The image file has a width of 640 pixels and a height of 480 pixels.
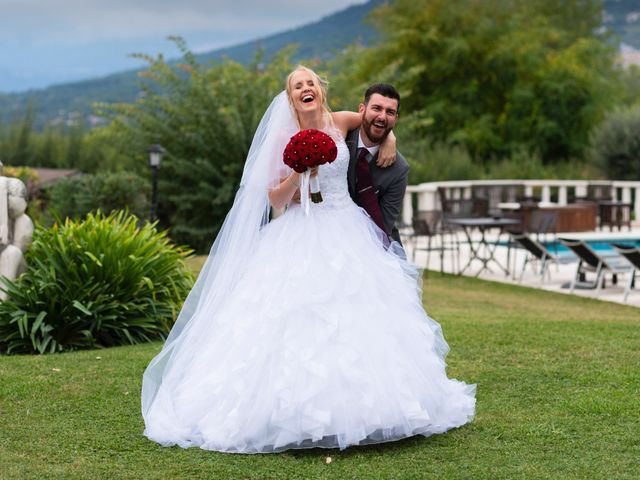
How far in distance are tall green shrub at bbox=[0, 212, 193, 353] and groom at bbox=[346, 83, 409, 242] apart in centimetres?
350

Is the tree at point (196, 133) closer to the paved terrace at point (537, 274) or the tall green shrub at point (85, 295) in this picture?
the paved terrace at point (537, 274)

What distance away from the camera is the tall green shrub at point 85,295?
26.6 feet

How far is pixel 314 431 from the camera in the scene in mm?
4602

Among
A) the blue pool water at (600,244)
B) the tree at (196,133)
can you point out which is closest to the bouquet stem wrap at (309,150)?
the blue pool water at (600,244)

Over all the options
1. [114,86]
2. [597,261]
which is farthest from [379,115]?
[114,86]

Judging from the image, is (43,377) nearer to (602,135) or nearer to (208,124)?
(208,124)

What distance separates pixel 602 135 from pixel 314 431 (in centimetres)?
2269

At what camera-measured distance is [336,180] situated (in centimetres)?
505

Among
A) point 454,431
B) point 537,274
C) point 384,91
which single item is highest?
point 384,91

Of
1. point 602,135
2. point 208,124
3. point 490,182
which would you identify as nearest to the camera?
point 208,124

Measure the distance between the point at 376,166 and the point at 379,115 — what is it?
0.32 metres

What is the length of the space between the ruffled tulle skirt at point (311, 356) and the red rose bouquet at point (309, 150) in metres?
0.38

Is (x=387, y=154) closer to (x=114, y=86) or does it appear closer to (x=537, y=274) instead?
(x=537, y=274)

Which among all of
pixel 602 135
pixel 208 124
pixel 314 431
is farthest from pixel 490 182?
pixel 314 431
